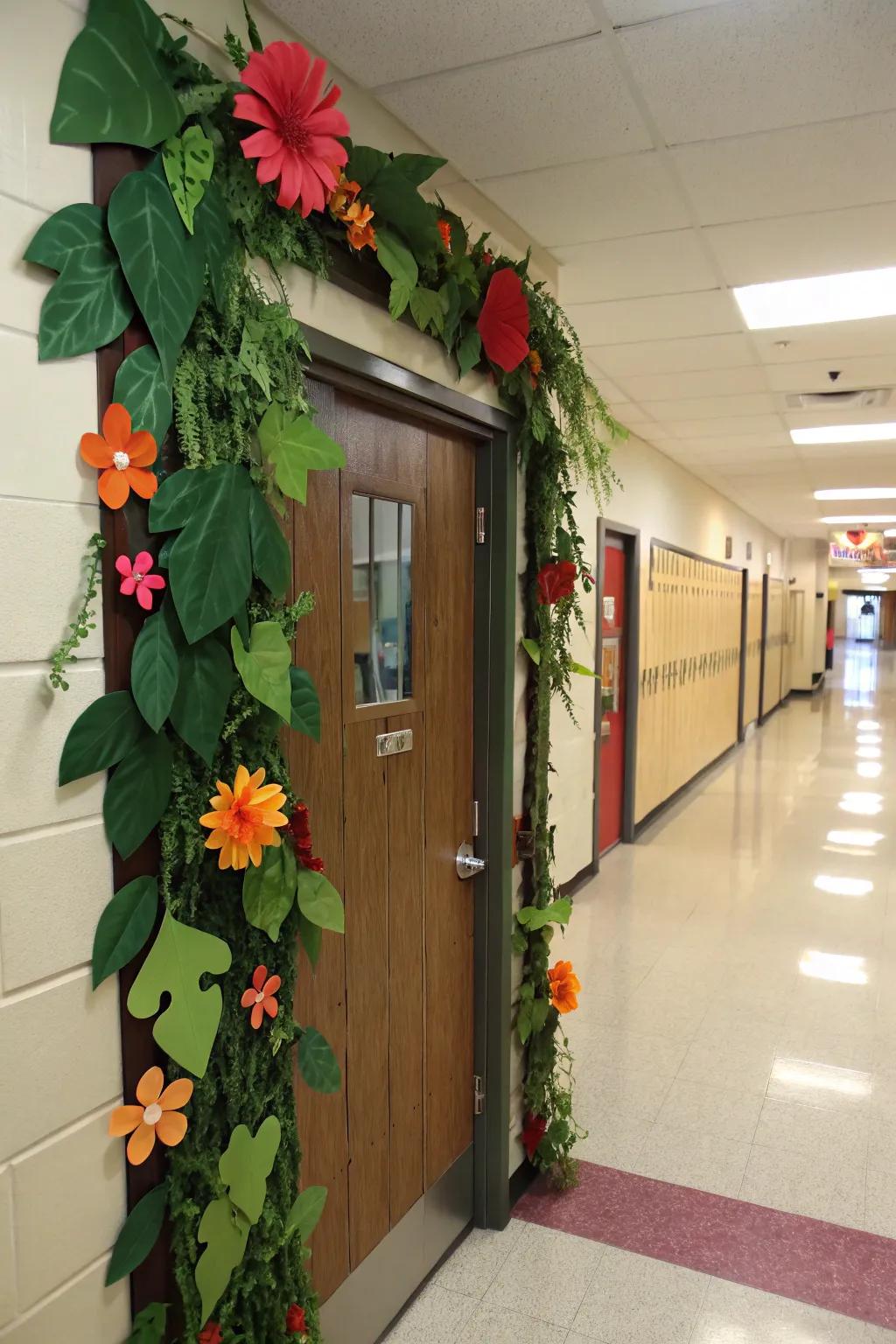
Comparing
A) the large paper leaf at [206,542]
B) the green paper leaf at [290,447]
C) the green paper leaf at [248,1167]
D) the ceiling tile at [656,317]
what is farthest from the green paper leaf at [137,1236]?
the ceiling tile at [656,317]

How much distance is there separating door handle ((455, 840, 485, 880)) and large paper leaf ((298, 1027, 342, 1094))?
2.71 ft

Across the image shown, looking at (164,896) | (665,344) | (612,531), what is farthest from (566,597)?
(612,531)

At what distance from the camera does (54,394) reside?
1.21m

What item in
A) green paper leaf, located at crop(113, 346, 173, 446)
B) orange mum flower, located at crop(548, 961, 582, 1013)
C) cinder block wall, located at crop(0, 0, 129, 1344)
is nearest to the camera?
cinder block wall, located at crop(0, 0, 129, 1344)

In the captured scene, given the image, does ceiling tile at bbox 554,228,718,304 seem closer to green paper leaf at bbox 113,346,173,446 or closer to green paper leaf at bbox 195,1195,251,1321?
green paper leaf at bbox 113,346,173,446

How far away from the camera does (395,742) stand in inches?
86.3

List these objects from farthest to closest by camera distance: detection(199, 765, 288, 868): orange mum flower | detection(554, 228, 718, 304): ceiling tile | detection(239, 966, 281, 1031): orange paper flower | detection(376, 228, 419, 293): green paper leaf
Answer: detection(554, 228, 718, 304): ceiling tile, detection(376, 228, 419, 293): green paper leaf, detection(239, 966, 281, 1031): orange paper flower, detection(199, 765, 288, 868): orange mum flower

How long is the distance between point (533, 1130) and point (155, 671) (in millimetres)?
2127

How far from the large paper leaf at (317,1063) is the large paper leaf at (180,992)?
343mm

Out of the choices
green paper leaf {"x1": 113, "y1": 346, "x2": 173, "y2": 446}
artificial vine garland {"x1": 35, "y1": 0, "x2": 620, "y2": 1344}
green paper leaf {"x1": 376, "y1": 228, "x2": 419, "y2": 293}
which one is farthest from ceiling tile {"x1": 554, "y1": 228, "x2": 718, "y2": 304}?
green paper leaf {"x1": 113, "y1": 346, "x2": 173, "y2": 446}

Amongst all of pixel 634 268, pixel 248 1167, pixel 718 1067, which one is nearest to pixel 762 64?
pixel 634 268

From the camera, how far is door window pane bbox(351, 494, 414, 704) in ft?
6.71

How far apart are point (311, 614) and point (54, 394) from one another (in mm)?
741

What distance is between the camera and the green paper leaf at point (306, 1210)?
1.69 m
